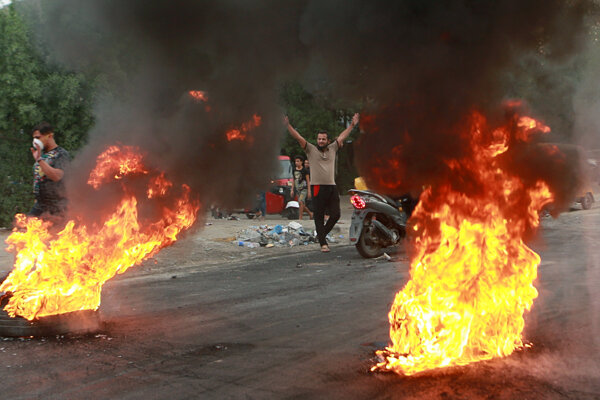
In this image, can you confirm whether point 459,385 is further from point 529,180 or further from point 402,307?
point 529,180

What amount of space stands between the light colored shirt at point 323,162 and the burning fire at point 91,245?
4.87 meters

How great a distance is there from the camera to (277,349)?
206 inches

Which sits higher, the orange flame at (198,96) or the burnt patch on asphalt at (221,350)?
the orange flame at (198,96)

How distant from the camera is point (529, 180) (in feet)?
Result: 16.8

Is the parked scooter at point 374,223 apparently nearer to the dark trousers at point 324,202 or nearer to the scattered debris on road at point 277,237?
the dark trousers at point 324,202

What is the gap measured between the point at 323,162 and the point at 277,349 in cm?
639

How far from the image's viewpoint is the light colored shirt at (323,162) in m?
11.3

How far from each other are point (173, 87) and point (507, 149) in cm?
311

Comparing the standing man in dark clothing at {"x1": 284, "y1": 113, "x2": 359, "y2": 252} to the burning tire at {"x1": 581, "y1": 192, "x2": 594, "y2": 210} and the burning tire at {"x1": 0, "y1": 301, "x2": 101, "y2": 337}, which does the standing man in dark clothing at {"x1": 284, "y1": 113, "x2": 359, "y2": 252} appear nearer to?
the burning tire at {"x1": 0, "y1": 301, "x2": 101, "y2": 337}

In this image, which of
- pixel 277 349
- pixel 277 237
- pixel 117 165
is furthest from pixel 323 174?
pixel 277 349

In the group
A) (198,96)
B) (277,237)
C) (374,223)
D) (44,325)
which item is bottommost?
(277,237)

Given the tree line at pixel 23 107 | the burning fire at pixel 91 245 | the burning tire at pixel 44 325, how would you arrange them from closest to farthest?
the burning tire at pixel 44 325, the burning fire at pixel 91 245, the tree line at pixel 23 107

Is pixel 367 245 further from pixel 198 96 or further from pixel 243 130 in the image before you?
pixel 198 96

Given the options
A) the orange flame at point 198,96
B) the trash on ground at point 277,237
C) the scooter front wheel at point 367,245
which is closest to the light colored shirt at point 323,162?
the scooter front wheel at point 367,245
